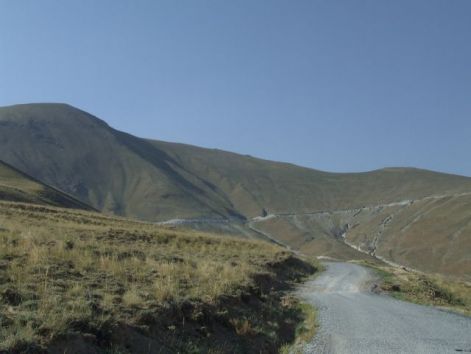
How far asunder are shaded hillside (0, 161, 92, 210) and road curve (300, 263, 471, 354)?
163ft

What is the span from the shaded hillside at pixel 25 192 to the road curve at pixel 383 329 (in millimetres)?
49739

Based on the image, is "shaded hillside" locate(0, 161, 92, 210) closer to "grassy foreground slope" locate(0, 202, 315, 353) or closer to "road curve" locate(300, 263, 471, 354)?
"grassy foreground slope" locate(0, 202, 315, 353)

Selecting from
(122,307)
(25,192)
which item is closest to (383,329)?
(122,307)

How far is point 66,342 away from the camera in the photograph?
7.98m

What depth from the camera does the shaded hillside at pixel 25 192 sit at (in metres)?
65.2

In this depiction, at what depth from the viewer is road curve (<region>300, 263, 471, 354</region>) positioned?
454 inches

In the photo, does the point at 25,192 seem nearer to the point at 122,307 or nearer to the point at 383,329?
the point at 383,329

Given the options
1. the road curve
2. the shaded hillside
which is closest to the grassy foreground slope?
the road curve

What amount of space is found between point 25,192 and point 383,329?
66.1 metres

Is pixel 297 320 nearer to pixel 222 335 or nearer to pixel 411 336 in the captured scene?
pixel 411 336

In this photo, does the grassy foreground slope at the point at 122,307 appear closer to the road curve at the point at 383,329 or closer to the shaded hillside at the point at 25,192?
the road curve at the point at 383,329

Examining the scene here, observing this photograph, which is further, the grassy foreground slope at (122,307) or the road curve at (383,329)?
the road curve at (383,329)

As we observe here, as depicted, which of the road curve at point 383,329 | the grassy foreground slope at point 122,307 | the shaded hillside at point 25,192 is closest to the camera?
the grassy foreground slope at point 122,307

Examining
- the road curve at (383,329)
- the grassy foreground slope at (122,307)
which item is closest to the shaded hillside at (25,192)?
the grassy foreground slope at (122,307)
